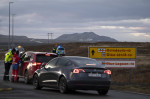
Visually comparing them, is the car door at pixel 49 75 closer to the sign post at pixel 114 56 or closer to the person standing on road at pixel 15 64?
the person standing on road at pixel 15 64

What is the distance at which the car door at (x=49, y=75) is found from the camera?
1653 centimetres

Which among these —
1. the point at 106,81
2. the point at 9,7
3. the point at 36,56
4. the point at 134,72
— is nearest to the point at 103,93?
the point at 106,81

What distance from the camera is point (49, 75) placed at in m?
16.8

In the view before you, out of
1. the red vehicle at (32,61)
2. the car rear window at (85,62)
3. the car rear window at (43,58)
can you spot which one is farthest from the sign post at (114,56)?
the car rear window at (85,62)

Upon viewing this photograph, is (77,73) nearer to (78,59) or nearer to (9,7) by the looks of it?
(78,59)

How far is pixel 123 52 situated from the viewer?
2505 centimetres

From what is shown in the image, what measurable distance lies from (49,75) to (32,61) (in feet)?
14.8

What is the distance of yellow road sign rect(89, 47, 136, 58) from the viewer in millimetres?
24891

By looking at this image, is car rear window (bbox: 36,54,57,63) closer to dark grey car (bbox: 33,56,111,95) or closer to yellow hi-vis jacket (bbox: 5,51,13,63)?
yellow hi-vis jacket (bbox: 5,51,13,63)

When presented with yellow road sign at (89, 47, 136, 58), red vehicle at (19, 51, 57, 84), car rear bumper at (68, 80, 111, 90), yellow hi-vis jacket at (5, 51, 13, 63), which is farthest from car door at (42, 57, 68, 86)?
yellow road sign at (89, 47, 136, 58)

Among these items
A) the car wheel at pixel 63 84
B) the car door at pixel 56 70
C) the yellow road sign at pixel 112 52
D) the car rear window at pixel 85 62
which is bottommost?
the car wheel at pixel 63 84

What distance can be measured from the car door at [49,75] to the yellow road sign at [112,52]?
303 inches

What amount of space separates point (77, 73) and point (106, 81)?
44.6 inches

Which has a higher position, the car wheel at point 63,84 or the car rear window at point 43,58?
the car rear window at point 43,58
